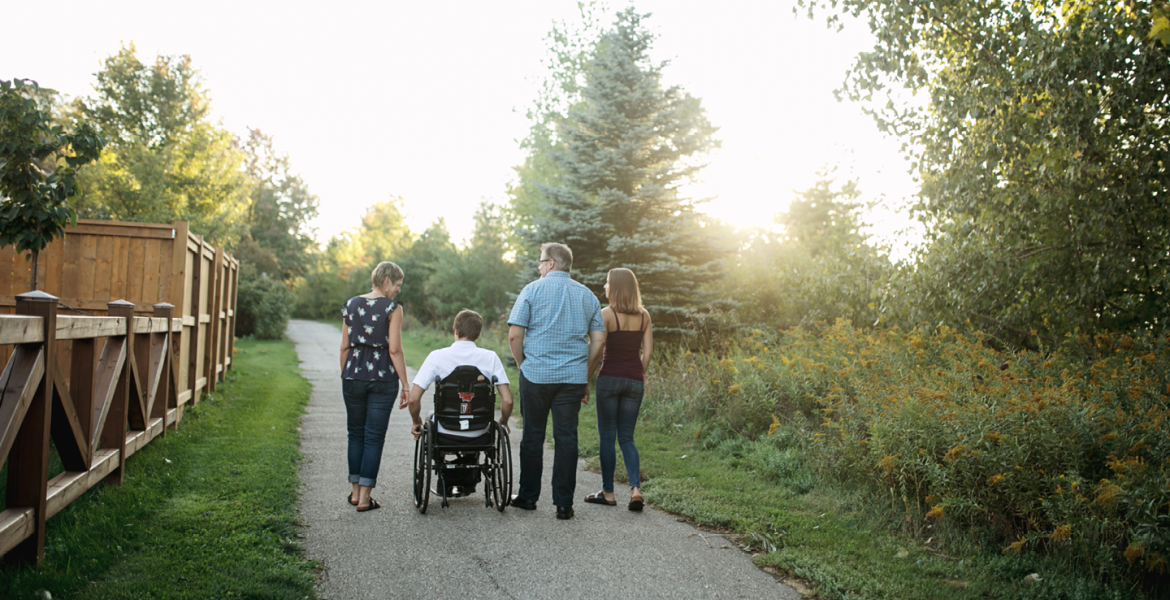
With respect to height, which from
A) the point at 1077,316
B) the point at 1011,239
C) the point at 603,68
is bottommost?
the point at 1077,316

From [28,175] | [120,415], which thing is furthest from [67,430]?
[28,175]

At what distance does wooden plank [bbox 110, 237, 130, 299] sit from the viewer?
8633 millimetres

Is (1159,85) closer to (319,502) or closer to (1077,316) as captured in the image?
(1077,316)

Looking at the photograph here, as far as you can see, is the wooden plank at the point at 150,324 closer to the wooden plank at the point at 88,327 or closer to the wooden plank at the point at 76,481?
the wooden plank at the point at 88,327

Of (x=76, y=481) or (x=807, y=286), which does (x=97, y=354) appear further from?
(x=807, y=286)

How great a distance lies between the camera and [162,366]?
7.27 m

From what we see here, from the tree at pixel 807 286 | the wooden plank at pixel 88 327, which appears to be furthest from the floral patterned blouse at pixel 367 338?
the tree at pixel 807 286

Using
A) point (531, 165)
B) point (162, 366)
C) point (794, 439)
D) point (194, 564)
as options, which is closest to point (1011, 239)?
point (794, 439)

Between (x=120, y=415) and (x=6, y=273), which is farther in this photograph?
(x=6, y=273)

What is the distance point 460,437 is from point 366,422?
72 cm

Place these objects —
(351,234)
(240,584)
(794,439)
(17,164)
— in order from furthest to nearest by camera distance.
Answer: (351,234) → (794,439) → (17,164) → (240,584)

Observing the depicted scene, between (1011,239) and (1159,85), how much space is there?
168 cm

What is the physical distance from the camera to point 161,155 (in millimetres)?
21672

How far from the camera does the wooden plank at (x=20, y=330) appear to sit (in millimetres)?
3264
